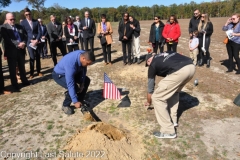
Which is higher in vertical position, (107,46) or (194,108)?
(107,46)

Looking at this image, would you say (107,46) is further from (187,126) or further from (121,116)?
(187,126)

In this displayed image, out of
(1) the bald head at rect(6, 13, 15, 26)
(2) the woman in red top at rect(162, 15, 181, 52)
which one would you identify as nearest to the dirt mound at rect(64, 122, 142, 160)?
(1) the bald head at rect(6, 13, 15, 26)

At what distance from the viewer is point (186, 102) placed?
5.59 metres

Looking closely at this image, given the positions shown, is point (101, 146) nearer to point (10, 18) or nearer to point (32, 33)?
point (10, 18)

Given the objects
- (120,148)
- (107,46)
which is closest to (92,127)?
(120,148)

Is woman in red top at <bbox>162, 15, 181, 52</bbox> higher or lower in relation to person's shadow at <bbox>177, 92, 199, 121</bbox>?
higher

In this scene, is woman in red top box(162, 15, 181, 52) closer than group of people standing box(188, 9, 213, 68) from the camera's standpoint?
No

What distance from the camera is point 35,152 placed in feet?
12.5

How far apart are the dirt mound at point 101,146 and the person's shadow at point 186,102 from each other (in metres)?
1.58

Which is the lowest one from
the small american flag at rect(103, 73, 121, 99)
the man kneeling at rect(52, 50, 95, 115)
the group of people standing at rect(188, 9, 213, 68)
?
the small american flag at rect(103, 73, 121, 99)

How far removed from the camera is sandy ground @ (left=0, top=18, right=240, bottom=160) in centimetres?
367

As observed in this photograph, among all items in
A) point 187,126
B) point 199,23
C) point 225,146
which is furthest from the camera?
point 199,23

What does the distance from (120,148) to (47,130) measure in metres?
1.71

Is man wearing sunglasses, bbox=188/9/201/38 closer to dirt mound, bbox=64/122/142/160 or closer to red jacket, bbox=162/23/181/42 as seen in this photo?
red jacket, bbox=162/23/181/42
